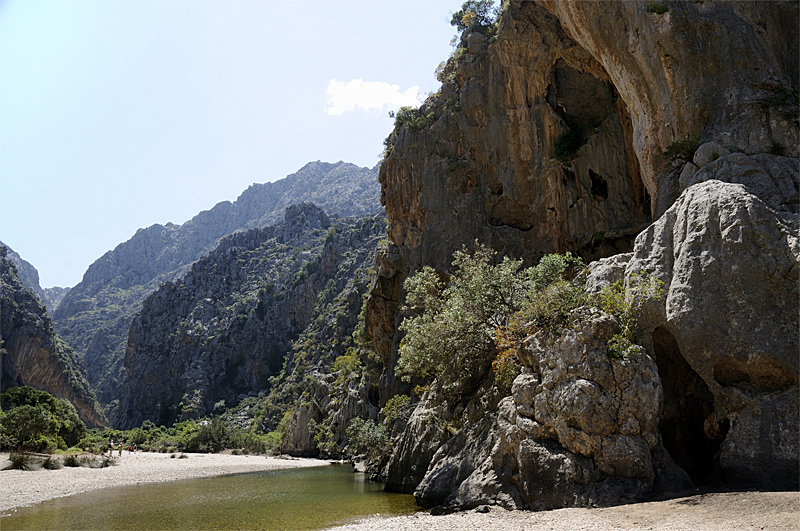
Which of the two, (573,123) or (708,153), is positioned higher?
(573,123)

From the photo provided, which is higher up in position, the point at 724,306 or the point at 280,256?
the point at 280,256

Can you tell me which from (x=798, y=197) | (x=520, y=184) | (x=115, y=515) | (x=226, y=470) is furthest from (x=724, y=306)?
(x=226, y=470)

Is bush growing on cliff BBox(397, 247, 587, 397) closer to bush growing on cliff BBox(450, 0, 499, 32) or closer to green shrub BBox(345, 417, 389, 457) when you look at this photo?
green shrub BBox(345, 417, 389, 457)

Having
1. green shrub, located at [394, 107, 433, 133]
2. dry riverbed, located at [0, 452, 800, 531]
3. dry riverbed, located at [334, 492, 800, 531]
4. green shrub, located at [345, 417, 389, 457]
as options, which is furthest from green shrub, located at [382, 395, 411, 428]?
green shrub, located at [394, 107, 433, 133]

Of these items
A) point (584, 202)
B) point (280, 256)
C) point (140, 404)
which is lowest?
point (140, 404)

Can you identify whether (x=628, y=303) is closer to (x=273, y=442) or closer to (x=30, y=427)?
(x=30, y=427)

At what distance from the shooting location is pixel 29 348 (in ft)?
301

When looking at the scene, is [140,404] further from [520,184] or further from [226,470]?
[520,184]

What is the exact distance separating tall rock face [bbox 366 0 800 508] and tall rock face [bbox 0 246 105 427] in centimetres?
8845

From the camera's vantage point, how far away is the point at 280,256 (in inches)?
5408

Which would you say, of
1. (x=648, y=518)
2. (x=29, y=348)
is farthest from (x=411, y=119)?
(x=29, y=348)

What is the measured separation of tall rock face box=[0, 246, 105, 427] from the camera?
8831cm

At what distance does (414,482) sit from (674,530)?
14.3m

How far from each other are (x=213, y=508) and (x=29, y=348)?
94.7m
